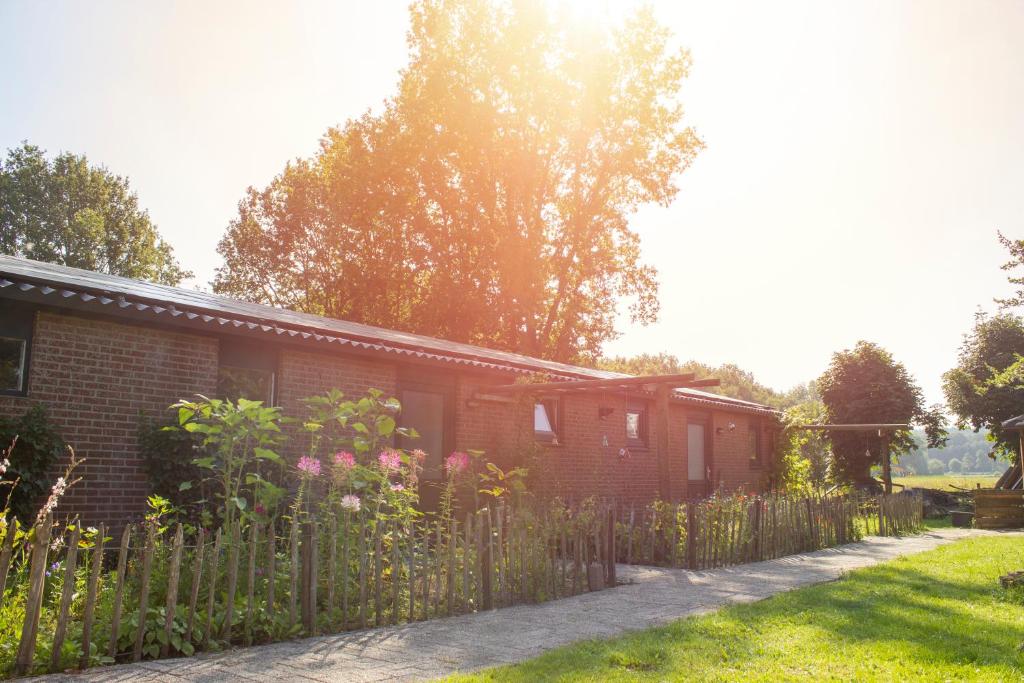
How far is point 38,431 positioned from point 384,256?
25.3 metres

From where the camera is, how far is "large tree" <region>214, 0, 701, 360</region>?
30500 millimetres

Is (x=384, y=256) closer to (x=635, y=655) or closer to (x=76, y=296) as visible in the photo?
(x=76, y=296)

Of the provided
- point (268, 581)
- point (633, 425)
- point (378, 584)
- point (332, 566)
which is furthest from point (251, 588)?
point (633, 425)

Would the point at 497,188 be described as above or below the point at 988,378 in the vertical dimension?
above

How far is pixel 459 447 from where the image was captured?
13.8m

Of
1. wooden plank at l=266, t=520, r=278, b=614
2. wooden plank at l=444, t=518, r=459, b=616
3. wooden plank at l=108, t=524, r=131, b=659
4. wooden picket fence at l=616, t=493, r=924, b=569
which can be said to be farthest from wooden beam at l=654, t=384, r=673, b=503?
wooden plank at l=108, t=524, r=131, b=659

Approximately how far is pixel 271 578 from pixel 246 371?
5.06 metres

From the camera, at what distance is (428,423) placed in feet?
45.2

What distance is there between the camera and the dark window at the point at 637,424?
1920 cm

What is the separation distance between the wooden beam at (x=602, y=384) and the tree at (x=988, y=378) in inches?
915

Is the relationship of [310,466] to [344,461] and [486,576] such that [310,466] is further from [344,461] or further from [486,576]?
[486,576]

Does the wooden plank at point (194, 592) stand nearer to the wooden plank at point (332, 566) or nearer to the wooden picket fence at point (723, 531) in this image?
the wooden plank at point (332, 566)

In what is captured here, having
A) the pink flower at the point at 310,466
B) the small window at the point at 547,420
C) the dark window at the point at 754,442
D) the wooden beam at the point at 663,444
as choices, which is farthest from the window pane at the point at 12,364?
the dark window at the point at 754,442

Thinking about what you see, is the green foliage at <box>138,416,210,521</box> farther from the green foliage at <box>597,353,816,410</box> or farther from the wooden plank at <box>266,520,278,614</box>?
the green foliage at <box>597,353,816,410</box>
